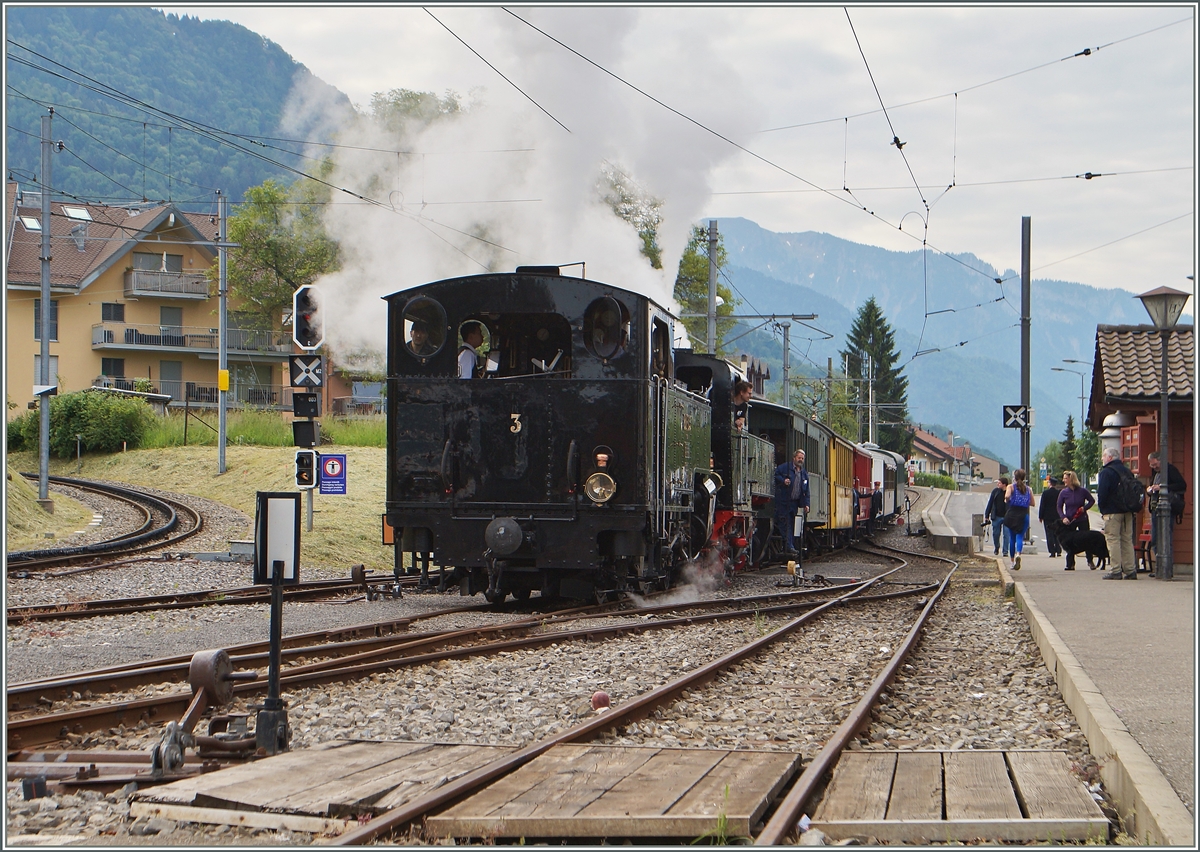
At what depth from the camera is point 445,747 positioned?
5.51 metres

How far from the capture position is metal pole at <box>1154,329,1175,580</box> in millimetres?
14602

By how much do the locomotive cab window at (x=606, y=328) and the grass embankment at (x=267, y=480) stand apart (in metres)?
8.82

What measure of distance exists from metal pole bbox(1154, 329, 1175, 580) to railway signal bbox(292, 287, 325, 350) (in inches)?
401

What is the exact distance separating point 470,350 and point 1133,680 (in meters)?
6.65

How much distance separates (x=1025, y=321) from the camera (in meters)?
24.7

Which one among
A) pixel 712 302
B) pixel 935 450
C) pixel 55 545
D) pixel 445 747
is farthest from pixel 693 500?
pixel 935 450

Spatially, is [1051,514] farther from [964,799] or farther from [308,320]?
[964,799]

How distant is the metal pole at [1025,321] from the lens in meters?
24.3

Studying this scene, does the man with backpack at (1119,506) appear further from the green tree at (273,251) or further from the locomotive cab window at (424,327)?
the green tree at (273,251)

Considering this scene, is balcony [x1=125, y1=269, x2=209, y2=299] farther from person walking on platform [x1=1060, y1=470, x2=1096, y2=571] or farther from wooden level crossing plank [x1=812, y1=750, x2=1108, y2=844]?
wooden level crossing plank [x1=812, y1=750, x2=1108, y2=844]

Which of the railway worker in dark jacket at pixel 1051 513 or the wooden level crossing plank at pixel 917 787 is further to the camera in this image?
the railway worker in dark jacket at pixel 1051 513

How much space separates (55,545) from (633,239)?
1025 cm

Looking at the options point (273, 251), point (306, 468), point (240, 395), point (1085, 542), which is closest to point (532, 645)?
point (306, 468)

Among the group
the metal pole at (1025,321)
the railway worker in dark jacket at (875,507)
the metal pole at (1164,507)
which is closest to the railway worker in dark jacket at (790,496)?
the metal pole at (1164,507)
